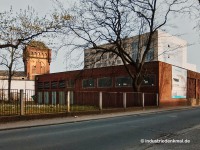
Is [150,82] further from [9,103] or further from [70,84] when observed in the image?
[9,103]

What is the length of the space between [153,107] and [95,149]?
2781cm

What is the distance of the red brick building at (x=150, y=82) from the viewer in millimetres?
41812

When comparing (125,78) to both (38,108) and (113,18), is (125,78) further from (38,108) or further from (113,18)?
(38,108)

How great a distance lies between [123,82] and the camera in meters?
45.9

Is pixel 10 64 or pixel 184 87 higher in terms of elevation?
pixel 10 64

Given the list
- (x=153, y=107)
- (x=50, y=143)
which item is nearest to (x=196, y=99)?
(x=153, y=107)

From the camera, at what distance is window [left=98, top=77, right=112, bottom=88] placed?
48500 mm

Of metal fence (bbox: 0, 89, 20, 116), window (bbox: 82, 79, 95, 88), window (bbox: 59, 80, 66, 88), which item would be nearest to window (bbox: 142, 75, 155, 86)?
Result: window (bbox: 82, 79, 95, 88)

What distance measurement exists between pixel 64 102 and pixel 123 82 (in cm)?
2337

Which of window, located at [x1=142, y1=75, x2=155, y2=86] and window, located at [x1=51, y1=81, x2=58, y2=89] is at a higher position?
window, located at [x1=142, y1=75, x2=155, y2=86]

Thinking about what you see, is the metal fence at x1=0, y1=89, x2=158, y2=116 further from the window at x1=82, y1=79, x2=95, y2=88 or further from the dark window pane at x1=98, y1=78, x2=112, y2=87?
the window at x1=82, y1=79, x2=95, y2=88

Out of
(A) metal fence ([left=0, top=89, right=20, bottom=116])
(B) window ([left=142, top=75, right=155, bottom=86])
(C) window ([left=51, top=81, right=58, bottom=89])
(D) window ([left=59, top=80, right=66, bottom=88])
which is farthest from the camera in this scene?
(C) window ([left=51, top=81, right=58, bottom=89])

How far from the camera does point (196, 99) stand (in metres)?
53.9

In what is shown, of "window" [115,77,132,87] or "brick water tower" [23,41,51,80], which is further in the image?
"brick water tower" [23,41,51,80]
